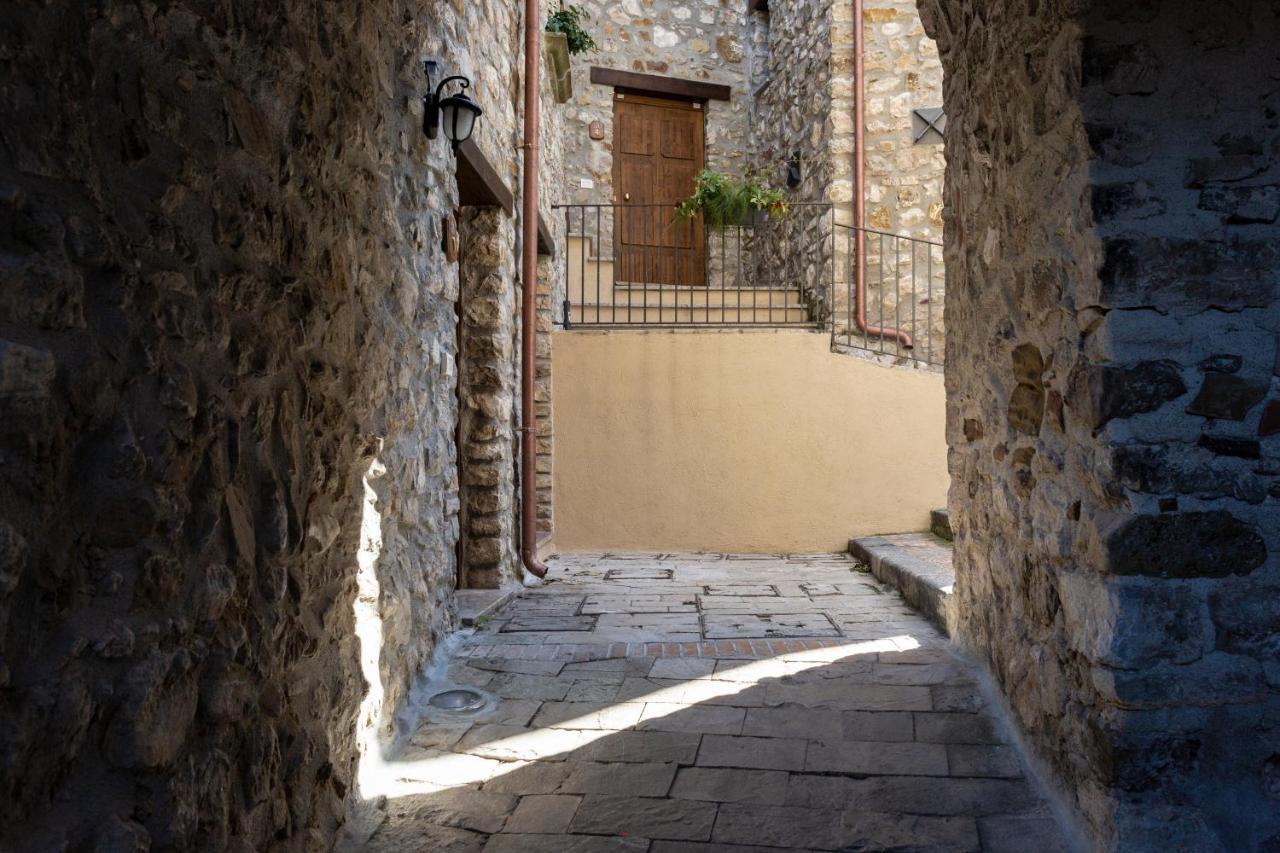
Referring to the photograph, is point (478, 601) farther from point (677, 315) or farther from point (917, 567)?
point (677, 315)

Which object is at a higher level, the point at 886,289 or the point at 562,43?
the point at 562,43

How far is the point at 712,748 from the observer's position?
2408 mm

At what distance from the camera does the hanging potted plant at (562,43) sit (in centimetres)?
639

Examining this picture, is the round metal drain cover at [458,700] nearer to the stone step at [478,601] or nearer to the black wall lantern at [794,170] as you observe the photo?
the stone step at [478,601]

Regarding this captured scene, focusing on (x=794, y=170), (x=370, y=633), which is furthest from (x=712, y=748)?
(x=794, y=170)

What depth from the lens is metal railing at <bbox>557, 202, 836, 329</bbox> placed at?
6.70m

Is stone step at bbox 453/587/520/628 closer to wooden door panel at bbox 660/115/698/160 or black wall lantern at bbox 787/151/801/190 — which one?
black wall lantern at bbox 787/151/801/190

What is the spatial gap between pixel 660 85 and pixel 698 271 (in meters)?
1.92

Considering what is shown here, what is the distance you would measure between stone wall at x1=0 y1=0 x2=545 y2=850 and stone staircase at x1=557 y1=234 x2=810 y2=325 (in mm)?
4288

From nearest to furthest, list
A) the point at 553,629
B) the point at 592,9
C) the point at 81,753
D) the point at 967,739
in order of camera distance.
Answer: the point at 81,753, the point at 967,739, the point at 553,629, the point at 592,9

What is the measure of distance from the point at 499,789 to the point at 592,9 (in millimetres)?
8490

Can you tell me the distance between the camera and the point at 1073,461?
6.45 ft

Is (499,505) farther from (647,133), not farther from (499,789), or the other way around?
(647,133)

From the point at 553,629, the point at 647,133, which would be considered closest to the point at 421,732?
the point at 553,629
